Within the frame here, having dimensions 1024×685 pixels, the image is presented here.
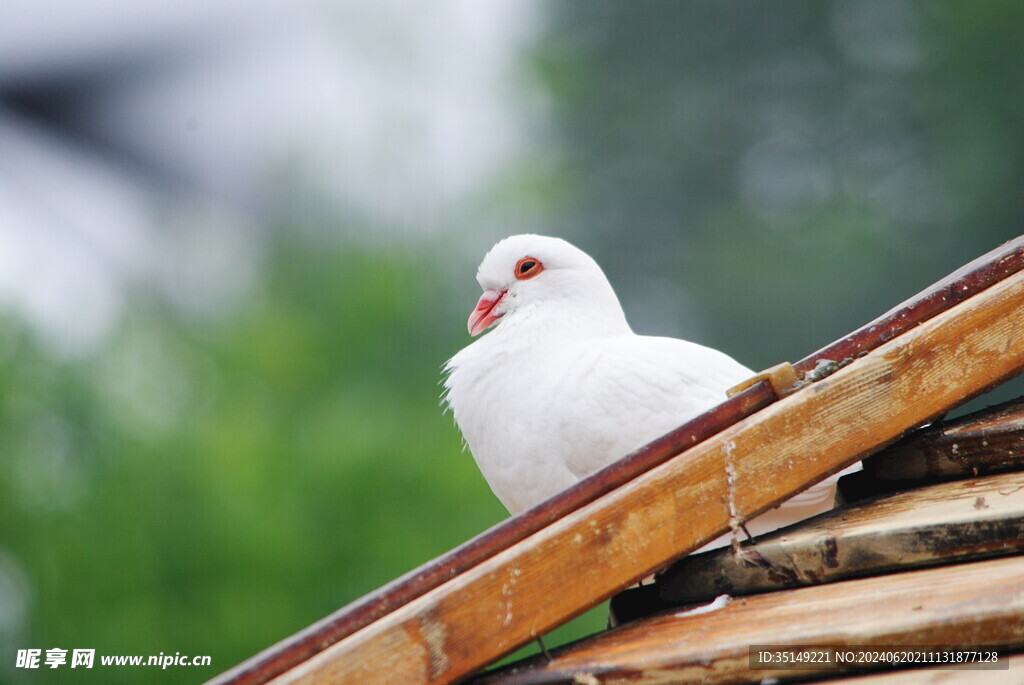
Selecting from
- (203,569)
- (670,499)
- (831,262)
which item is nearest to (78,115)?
(670,499)

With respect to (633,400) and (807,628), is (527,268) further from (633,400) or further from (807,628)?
(807,628)

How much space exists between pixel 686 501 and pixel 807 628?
261mm

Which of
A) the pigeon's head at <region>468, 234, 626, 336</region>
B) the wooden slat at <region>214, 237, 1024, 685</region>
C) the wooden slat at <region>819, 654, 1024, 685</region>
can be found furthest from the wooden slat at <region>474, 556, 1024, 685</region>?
the pigeon's head at <region>468, 234, 626, 336</region>

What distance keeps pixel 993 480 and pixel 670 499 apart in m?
0.55

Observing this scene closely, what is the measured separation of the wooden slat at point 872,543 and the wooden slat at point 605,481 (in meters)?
0.22

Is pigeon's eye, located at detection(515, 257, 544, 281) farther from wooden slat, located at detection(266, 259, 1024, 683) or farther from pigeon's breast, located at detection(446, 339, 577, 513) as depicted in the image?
wooden slat, located at detection(266, 259, 1024, 683)

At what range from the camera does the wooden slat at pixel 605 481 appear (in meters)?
1.65

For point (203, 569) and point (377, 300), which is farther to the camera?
point (377, 300)

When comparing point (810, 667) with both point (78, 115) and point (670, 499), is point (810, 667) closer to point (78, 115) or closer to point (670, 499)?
point (670, 499)

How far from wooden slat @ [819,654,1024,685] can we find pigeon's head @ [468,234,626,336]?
186 centimetres

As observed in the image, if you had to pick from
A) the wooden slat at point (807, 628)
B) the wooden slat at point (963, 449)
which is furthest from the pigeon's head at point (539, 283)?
the wooden slat at point (807, 628)

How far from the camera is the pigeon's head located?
3.34 meters

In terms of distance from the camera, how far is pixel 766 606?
5.67 ft

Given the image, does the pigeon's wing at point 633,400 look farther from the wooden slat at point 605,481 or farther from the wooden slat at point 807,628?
the wooden slat at point 807,628
